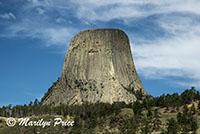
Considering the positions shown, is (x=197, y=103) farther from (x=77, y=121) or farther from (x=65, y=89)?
(x=65, y=89)

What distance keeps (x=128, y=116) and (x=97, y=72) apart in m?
46.5

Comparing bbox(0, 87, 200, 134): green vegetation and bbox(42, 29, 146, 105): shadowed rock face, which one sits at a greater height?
bbox(42, 29, 146, 105): shadowed rock face

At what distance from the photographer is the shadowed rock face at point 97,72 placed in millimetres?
146538

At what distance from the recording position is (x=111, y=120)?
349 feet

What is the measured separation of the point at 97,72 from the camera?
15350 centimetres

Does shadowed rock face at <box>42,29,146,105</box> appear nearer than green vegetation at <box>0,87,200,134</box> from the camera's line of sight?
No

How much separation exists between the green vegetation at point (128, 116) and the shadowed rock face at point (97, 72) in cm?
1620

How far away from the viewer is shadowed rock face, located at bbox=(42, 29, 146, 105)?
147m

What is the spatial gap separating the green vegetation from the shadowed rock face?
16.2 meters

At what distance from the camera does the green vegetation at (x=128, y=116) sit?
94312 millimetres

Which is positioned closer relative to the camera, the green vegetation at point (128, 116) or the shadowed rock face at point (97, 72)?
the green vegetation at point (128, 116)

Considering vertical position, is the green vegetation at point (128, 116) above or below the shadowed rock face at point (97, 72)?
below

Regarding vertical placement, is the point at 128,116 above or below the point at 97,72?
below

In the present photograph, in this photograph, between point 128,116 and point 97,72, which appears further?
point 97,72
